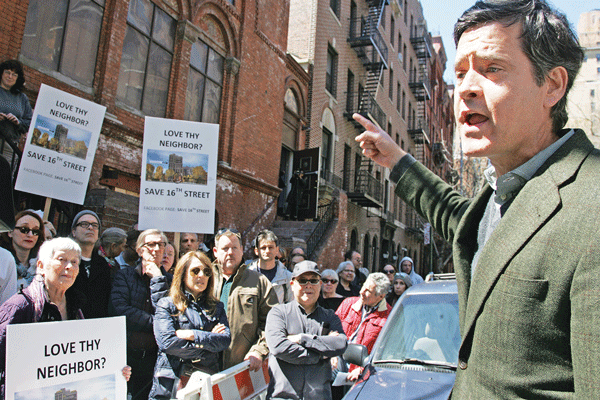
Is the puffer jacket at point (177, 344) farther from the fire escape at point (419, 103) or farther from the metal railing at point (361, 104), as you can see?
the fire escape at point (419, 103)

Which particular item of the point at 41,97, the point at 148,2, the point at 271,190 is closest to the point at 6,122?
the point at 41,97

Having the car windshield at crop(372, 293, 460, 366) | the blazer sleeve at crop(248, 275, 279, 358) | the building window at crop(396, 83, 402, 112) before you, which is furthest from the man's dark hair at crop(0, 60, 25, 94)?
the building window at crop(396, 83, 402, 112)

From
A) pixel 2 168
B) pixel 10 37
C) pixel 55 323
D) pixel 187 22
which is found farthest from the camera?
pixel 187 22

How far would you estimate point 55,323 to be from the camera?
3.19 metres

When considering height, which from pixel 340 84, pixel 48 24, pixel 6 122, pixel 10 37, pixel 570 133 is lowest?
pixel 570 133

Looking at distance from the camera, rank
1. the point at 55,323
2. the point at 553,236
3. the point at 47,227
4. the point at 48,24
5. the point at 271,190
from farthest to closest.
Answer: the point at 271,190, the point at 48,24, the point at 47,227, the point at 55,323, the point at 553,236

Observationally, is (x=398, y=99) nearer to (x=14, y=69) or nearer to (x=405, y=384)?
(x=14, y=69)

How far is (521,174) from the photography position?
1.28 meters

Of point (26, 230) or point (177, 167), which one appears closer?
point (26, 230)

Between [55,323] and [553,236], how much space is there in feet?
10.8

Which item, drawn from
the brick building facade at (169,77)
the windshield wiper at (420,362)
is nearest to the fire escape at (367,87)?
the brick building facade at (169,77)

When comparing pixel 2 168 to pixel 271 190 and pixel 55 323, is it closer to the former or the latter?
pixel 55 323

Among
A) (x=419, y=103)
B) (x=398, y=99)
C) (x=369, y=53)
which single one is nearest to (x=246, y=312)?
(x=369, y=53)

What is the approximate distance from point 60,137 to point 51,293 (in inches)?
140
